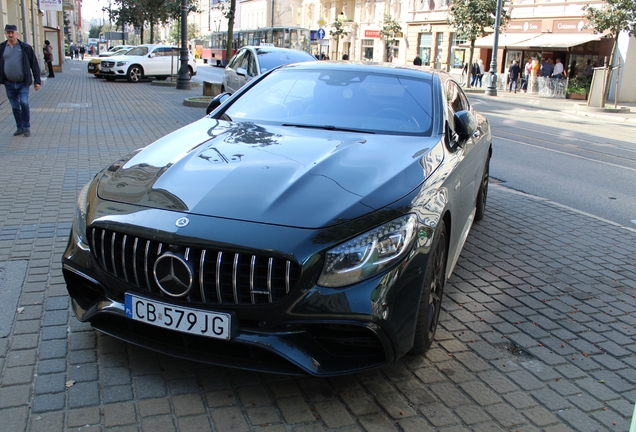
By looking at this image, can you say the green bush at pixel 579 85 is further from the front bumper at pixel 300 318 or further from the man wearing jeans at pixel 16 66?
the front bumper at pixel 300 318

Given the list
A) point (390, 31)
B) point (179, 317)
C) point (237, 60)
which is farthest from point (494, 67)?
point (179, 317)

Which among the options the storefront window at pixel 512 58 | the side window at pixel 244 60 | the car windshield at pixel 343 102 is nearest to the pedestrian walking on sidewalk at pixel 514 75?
the storefront window at pixel 512 58

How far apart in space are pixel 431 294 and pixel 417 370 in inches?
16.2

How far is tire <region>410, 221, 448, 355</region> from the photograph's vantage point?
9.89 ft

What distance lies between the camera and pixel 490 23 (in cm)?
3206

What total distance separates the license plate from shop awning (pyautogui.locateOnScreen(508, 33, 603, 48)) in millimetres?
31504

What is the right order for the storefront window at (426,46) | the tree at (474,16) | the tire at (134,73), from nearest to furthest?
the tire at (134,73) < the tree at (474,16) < the storefront window at (426,46)

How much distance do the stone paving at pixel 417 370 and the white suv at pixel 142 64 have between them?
23882 millimetres

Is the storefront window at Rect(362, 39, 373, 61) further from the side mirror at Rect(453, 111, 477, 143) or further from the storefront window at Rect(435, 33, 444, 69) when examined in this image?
the side mirror at Rect(453, 111, 477, 143)

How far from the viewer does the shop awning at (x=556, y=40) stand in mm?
30264

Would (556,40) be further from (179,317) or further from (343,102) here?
(179,317)

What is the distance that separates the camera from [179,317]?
8.96ft

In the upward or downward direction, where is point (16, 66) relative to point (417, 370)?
upward

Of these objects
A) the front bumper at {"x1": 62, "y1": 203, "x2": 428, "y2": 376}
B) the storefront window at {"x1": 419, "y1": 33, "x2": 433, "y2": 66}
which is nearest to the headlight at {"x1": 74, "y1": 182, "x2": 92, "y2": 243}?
the front bumper at {"x1": 62, "y1": 203, "x2": 428, "y2": 376}
